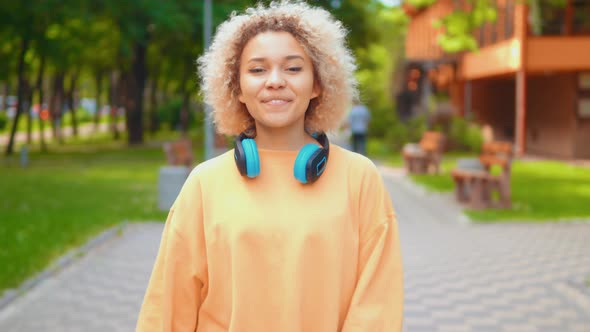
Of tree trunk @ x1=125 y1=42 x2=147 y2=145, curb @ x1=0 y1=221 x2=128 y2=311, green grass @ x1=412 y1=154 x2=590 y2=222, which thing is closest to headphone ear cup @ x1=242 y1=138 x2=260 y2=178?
curb @ x1=0 y1=221 x2=128 y2=311

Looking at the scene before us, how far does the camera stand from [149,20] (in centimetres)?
2533

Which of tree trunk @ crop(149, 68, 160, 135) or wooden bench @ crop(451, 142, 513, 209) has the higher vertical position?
tree trunk @ crop(149, 68, 160, 135)

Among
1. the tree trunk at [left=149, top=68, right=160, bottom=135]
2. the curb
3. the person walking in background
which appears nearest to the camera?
the curb

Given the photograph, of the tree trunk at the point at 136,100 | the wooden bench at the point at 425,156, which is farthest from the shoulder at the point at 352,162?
the tree trunk at the point at 136,100

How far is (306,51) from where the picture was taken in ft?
8.55

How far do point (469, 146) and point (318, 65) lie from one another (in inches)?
1063

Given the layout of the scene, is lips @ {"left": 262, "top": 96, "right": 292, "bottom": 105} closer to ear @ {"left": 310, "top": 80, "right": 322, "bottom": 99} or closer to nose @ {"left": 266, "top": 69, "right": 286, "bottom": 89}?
nose @ {"left": 266, "top": 69, "right": 286, "bottom": 89}

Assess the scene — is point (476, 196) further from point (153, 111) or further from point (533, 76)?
point (153, 111)

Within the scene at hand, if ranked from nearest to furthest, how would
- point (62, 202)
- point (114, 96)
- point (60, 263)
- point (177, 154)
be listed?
1. point (60, 263)
2. point (62, 202)
3. point (177, 154)
4. point (114, 96)

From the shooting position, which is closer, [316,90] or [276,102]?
[276,102]

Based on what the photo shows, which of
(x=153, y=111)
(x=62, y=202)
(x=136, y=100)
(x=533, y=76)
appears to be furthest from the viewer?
(x=153, y=111)

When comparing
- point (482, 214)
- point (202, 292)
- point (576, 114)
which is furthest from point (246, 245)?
point (576, 114)

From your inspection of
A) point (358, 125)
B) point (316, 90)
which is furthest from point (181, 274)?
point (358, 125)

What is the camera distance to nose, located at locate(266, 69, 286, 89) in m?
2.58
